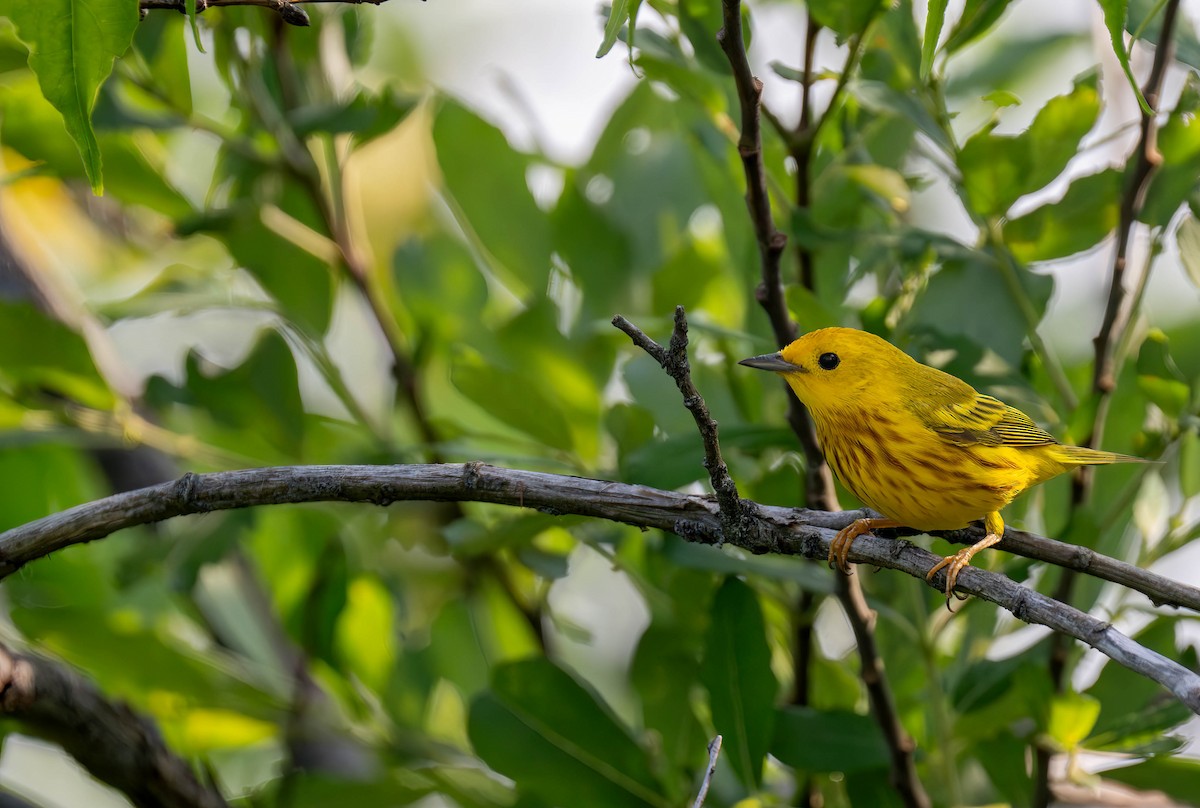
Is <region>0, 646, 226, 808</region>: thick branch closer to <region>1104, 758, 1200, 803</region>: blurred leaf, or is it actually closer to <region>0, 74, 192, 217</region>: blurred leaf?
<region>0, 74, 192, 217</region>: blurred leaf

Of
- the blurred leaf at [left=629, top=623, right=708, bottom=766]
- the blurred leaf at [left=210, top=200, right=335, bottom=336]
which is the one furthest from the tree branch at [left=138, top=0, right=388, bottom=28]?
the blurred leaf at [left=629, top=623, right=708, bottom=766]

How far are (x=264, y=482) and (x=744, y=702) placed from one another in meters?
0.72

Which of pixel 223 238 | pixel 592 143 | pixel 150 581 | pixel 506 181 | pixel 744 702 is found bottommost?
pixel 150 581

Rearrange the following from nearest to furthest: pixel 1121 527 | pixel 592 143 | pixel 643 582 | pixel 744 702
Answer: pixel 744 702, pixel 1121 527, pixel 643 582, pixel 592 143

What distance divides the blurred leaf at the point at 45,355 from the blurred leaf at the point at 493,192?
72cm

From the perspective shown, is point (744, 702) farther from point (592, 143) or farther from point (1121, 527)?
point (592, 143)

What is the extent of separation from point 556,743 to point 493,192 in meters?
1.03

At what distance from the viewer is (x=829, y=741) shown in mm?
1638

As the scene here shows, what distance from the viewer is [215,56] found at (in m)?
2.06

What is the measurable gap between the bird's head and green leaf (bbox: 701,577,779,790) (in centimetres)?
35

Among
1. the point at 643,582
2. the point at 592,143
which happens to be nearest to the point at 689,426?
the point at 643,582

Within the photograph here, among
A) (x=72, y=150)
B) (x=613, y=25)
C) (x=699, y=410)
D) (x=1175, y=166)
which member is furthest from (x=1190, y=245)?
(x=72, y=150)

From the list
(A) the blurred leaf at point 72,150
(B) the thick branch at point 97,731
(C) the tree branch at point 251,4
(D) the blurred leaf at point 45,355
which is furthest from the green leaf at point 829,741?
(A) the blurred leaf at point 72,150

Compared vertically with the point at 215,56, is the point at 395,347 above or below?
below
